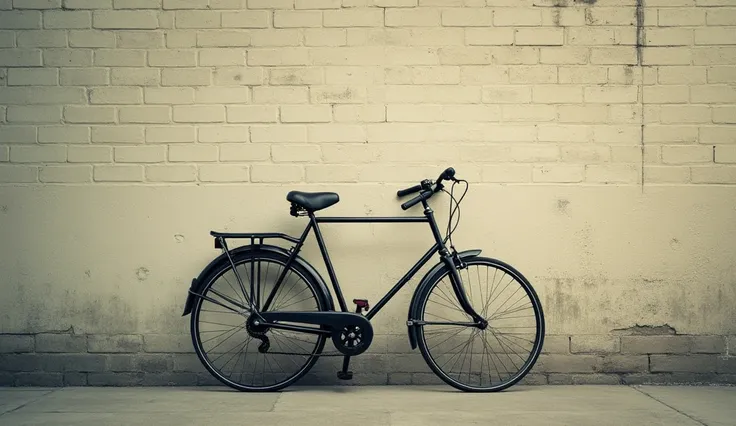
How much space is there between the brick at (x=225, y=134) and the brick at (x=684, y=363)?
3.19 m

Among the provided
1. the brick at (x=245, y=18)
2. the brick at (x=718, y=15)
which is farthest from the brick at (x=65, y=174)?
the brick at (x=718, y=15)

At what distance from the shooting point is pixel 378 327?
5.70 meters

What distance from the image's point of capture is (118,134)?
570cm

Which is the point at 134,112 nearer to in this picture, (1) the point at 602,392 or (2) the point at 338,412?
(2) the point at 338,412

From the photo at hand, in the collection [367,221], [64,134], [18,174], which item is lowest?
[367,221]

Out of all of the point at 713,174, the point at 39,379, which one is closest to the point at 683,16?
the point at 713,174

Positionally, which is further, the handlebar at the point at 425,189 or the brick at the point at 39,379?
the brick at the point at 39,379

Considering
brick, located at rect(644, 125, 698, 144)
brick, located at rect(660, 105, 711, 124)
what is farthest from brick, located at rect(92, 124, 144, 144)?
brick, located at rect(660, 105, 711, 124)

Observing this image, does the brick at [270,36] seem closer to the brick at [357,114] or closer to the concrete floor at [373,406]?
the brick at [357,114]

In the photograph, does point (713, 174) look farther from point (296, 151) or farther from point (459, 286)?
point (296, 151)

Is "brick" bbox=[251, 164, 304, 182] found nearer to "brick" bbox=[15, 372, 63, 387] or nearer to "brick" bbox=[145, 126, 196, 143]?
"brick" bbox=[145, 126, 196, 143]

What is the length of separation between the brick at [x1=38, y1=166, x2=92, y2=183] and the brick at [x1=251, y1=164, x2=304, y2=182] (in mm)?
1149

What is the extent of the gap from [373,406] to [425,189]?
4.80ft

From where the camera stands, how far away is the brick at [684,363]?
18.6ft
